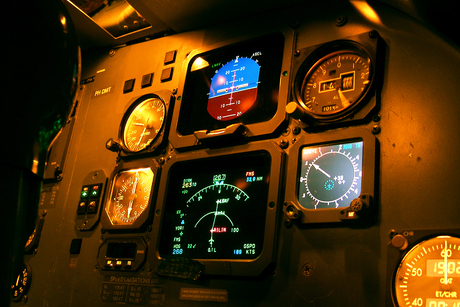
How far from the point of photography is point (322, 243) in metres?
2.12

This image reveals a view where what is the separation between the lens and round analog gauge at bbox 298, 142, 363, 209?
217 centimetres

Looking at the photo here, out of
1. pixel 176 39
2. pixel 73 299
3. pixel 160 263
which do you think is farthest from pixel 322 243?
pixel 176 39

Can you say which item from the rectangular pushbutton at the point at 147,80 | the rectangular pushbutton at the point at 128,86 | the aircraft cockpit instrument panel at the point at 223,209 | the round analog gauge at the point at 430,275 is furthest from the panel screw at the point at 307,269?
the rectangular pushbutton at the point at 128,86

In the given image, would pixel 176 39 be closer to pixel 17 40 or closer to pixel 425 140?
pixel 425 140

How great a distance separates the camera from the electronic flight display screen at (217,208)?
249 centimetres

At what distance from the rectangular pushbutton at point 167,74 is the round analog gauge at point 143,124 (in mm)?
167

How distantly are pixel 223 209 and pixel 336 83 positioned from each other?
996 mm

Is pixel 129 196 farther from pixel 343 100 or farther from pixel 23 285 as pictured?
pixel 343 100

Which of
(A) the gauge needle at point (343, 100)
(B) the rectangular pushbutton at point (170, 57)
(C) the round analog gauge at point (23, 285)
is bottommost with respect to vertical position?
(C) the round analog gauge at point (23, 285)

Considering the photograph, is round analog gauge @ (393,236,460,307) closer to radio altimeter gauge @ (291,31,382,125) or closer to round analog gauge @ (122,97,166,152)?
radio altimeter gauge @ (291,31,382,125)

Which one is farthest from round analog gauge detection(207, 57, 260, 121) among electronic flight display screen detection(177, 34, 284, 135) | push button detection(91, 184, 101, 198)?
push button detection(91, 184, 101, 198)

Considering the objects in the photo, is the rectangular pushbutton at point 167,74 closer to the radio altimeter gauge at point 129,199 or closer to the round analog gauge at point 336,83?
the radio altimeter gauge at point 129,199

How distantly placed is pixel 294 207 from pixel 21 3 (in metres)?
1.83

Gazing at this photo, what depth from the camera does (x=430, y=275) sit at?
5.82 ft
